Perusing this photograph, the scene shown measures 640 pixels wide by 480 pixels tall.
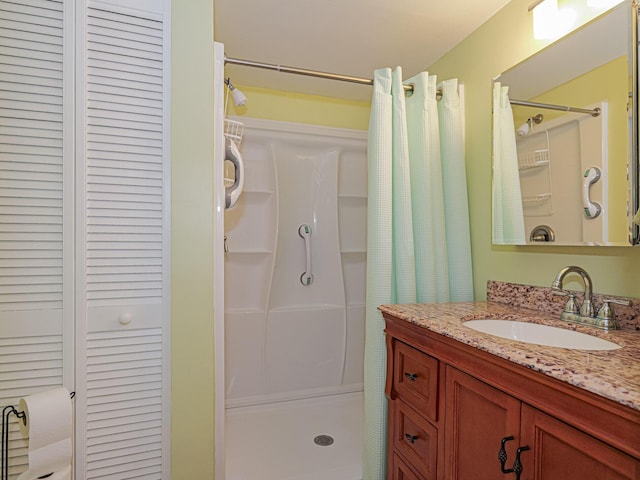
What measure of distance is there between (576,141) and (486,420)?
1.05m

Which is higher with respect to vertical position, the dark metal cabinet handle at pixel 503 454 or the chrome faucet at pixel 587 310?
the chrome faucet at pixel 587 310

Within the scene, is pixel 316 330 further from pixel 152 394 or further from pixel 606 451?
pixel 606 451

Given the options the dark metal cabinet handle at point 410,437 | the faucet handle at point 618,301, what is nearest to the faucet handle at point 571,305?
the faucet handle at point 618,301

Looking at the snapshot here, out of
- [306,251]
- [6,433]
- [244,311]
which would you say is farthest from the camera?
[306,251]

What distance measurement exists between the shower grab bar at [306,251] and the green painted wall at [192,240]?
1.42m

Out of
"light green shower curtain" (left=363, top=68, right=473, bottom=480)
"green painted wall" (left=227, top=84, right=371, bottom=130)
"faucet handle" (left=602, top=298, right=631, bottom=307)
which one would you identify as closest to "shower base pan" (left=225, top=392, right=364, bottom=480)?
"light green shower curtain" (left=363, top=68, right=473, bottom=480)

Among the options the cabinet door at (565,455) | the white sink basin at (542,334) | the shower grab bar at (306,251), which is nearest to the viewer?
the cabinet door at (565,455)

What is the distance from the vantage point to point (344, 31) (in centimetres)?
195

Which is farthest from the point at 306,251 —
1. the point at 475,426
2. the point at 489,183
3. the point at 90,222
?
the point at 475,426

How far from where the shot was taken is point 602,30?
128 cm

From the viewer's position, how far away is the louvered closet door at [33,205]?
123cm

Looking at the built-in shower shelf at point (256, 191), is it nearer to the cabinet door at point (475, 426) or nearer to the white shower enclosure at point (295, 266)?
the white shower enclosure at point (295, 266)

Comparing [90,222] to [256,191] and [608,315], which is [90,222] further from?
[608,315]

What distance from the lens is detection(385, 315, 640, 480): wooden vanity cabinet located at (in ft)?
2.41
